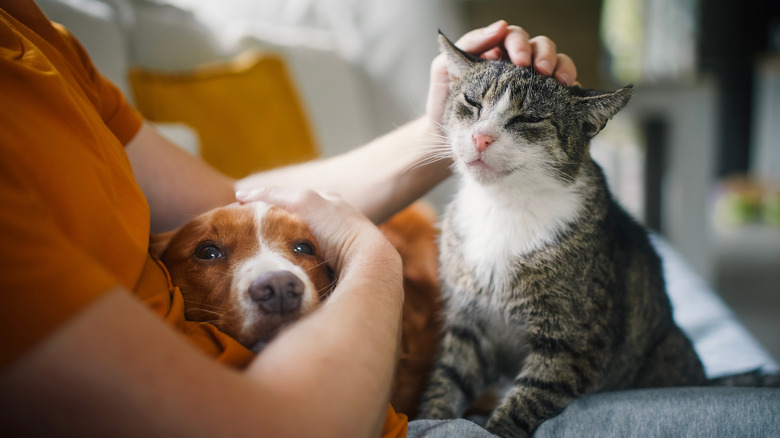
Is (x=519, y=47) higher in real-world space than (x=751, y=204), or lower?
higher

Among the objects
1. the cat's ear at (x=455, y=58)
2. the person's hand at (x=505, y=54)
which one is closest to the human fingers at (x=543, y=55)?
the person's hand at (x=505, y=54)

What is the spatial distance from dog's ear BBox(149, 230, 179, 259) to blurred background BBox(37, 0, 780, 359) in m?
0.68

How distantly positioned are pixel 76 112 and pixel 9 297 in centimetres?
31

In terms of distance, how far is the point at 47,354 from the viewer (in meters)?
0.50

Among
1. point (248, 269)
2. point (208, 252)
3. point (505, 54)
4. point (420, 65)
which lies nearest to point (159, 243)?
point (208, 252)

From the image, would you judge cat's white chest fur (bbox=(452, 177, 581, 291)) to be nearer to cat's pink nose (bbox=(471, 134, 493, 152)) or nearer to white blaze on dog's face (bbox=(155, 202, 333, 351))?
cat's pink nose (bbox=(471, 134, 493, 152))

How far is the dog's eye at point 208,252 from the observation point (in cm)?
90

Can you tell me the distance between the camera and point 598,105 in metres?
1.01

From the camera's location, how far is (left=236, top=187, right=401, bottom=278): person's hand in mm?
914

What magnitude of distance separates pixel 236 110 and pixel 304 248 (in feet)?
3.71

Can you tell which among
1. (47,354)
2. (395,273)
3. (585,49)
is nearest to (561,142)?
(395,273)

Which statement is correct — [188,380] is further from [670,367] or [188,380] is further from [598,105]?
[670,367]

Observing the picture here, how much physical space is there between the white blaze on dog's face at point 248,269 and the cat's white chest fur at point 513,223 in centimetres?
38

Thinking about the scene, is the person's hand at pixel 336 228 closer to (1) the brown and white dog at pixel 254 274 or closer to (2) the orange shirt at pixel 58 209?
(1) the brown and white dog at pixel 254 274
